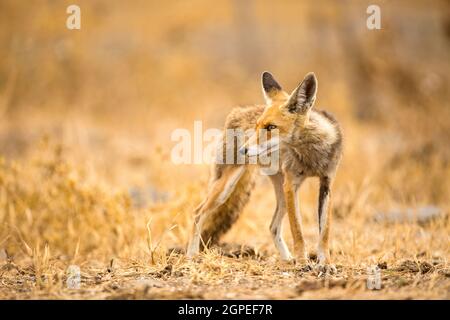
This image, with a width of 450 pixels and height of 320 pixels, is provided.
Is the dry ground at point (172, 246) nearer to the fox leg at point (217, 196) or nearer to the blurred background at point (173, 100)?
the blurred background at point (173, 100)

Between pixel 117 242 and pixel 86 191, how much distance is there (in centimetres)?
67

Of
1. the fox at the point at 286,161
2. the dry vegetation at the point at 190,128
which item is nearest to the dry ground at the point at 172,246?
the dry vegetation at the point at 190,128

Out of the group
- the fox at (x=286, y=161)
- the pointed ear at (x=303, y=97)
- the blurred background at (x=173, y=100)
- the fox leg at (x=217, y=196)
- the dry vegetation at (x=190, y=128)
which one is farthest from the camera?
the blurred background at (x=173, y=100)

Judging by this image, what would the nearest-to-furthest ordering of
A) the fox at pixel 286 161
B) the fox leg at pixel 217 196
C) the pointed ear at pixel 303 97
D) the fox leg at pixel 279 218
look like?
the pointed ear at pixel 303 97
the fox at pixel 286 161
the fox leg at pixel 217 196
the fox leg at pixel 279 218

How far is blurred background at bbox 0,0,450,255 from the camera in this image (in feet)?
23.0

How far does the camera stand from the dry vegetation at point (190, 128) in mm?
5012

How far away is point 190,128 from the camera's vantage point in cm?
1302

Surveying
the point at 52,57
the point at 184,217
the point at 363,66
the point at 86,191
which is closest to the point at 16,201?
the point at 86,191

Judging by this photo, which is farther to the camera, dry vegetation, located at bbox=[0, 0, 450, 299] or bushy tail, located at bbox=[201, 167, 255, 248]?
bushy tail, located at bbox=[201, 167, 255, 248]

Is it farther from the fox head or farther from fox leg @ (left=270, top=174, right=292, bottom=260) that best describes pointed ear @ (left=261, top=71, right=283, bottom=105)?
fox leg @ (left=270, top=174, right=292, bottom=260)

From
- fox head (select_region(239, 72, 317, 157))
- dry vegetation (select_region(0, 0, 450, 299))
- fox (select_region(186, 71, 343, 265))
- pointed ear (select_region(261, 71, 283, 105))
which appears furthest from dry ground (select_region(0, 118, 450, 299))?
pointed ear (select_region(261, 71, 283, 105))

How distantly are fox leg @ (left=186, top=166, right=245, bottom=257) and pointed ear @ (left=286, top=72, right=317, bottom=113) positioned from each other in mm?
884
